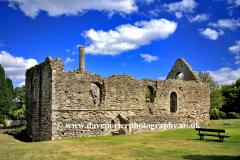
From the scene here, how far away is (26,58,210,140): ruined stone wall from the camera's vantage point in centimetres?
1600

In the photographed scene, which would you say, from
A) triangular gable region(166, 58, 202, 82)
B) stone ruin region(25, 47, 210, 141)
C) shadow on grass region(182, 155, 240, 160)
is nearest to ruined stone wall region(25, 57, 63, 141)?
stone ruin region(25, 47, 210, 141)

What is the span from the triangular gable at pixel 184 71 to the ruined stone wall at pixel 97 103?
1.55 meters

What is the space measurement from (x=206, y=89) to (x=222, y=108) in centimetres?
1951

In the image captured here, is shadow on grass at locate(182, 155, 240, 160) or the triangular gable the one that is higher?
the triangular gable

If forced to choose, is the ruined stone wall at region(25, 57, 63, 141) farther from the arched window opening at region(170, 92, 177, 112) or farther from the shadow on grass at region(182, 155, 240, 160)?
the arched window opening at region(170, 92, 177, 112)

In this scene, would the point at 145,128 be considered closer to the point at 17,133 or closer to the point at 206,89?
the point at 206,89

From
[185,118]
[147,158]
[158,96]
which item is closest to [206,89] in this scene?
[185,118]

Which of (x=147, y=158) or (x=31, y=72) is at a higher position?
(x=31, y=72)

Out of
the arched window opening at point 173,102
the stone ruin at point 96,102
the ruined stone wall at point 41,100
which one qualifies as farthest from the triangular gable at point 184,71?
the ruined stone wall at point 41,100

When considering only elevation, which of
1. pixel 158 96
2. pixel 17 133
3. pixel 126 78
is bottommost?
pixel 17 133

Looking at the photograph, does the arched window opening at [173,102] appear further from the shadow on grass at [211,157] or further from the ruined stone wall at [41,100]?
the shadow on grass at [211,157]

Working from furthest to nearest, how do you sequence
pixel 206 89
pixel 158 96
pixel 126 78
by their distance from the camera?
pixel 206 89 < pixel 158 96 < pixel 126 78

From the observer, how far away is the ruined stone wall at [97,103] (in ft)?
52.5

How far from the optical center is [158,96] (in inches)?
827
